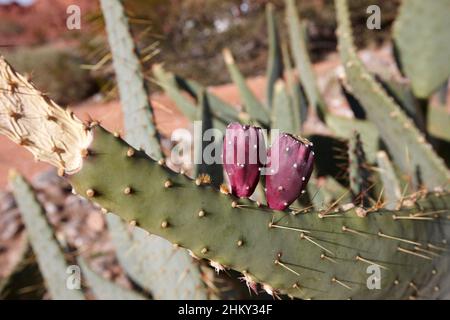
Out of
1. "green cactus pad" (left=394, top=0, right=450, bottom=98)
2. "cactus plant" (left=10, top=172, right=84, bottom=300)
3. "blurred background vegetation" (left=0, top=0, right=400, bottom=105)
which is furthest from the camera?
"blurred background vegetation" (left=0, top=0, right=400, bottom=105)

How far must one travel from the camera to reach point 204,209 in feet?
4.42

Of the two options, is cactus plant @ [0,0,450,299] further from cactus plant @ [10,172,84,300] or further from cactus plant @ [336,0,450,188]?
cactus plant @ [10,172,84,300]

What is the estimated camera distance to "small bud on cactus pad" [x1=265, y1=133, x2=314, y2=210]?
1.38m

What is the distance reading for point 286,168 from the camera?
4.60ft

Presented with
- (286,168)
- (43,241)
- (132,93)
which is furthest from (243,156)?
(43,241)

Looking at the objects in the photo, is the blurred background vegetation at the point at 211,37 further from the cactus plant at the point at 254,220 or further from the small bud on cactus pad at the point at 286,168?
the small bud on cactus pad at the point at 286,168

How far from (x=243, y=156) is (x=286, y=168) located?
10 centimetres

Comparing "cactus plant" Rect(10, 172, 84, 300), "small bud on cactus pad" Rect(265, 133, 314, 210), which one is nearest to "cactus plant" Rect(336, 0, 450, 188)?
"small bud on cactus pad" Rect(265, 133, 314, 210)

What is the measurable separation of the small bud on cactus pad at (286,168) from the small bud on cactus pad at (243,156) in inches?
1.3

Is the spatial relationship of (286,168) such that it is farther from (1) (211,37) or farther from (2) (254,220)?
(1) (211,37)

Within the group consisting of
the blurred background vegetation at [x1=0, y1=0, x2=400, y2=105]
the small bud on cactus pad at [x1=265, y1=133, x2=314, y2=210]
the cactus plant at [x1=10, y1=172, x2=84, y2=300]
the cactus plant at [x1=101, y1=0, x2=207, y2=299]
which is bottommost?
the cactus plant at [x1=10, y1=172, x2=84, y2=300]

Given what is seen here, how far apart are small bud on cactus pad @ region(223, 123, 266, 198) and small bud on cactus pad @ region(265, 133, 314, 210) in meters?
0.03
